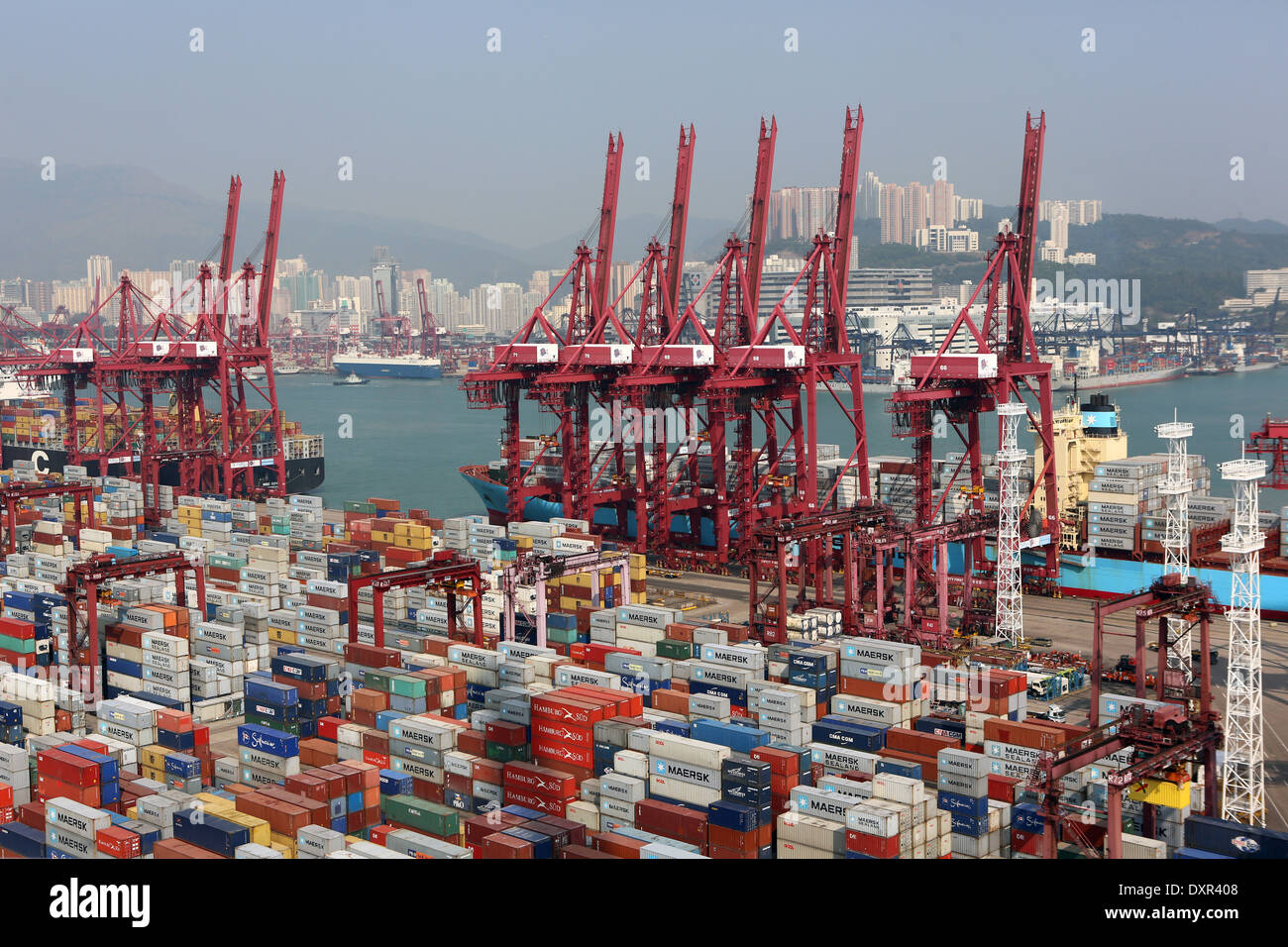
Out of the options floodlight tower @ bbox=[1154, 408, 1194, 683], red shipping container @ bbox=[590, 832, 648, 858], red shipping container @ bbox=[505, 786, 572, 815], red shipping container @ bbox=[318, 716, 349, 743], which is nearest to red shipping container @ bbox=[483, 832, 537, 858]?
red shipping container @ bbox=[590, 832, 648, 858]

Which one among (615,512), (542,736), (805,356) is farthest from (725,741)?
(615,512)

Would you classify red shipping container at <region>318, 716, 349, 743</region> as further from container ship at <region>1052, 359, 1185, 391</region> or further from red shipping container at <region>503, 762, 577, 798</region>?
container ship at <region>1052, 359, 1185, 391</region>

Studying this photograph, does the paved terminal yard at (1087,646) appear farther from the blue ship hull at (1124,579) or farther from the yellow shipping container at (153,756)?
the yellow shipping container at (153,756)

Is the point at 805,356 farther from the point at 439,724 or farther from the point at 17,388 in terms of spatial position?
the point at 17,388

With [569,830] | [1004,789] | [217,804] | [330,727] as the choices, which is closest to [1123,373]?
[1004,789]

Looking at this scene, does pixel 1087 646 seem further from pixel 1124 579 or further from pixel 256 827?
pixel 256 827

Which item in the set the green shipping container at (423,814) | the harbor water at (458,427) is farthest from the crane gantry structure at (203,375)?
the green shipping container at (423,814)
